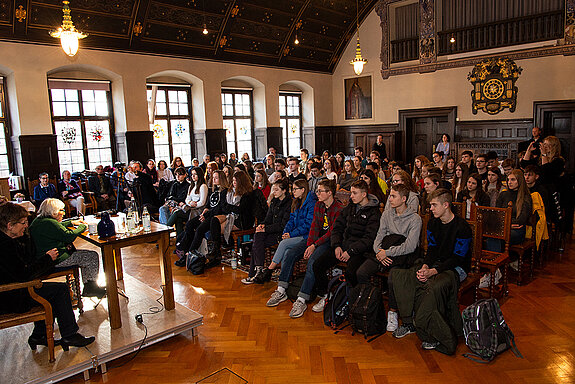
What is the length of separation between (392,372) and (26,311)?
9.21 ft

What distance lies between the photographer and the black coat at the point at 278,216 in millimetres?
5117

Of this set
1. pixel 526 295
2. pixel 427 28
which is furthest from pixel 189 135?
pixel 526 295

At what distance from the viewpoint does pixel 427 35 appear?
40.2 feet

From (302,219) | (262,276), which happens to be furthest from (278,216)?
(262,276)

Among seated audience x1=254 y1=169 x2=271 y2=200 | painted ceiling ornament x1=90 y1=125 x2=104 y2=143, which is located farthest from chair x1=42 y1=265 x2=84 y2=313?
painted ceiling ornament x1=90 y1=125 x2=104 y2=143

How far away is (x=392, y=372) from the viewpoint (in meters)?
3.12

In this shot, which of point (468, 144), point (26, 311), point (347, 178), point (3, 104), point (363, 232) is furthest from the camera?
point (468, 144)

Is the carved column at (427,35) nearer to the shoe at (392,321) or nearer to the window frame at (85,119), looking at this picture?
the window frame at (85,119)

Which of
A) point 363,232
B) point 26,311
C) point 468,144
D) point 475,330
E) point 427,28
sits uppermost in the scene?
point 427,28

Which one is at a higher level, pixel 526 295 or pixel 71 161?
pixel 71 161

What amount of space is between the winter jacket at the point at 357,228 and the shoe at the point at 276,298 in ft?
2.59

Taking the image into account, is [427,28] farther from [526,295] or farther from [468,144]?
[526,295]

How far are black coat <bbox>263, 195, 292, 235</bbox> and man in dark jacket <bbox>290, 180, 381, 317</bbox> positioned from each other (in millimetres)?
910

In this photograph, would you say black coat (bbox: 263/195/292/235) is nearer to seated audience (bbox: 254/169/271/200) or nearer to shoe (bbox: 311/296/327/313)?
seated audience (bbox: 254/169/271/200)
